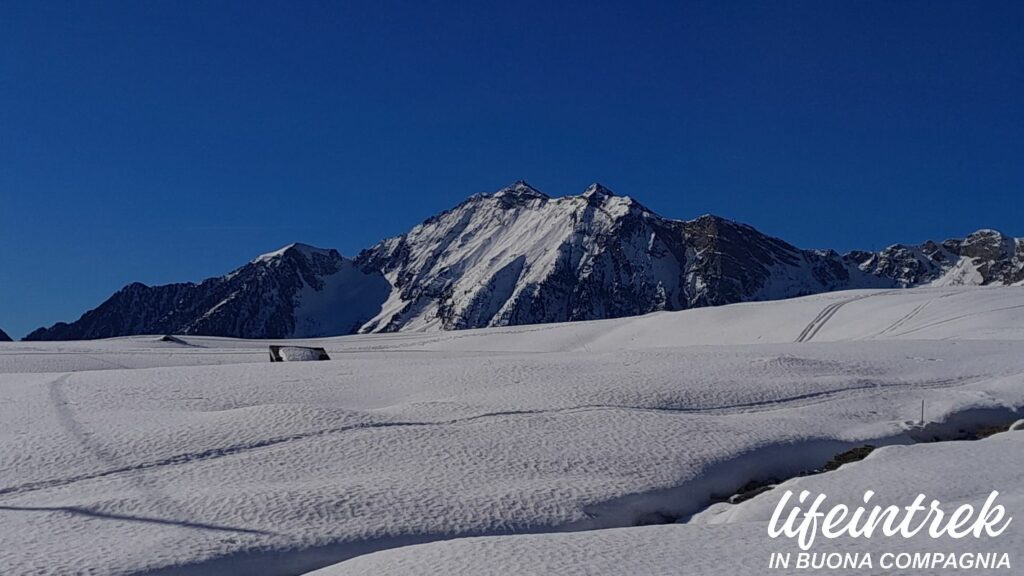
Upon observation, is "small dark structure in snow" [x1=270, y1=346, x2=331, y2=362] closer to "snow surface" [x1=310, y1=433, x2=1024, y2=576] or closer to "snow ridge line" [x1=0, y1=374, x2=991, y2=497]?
"snow ridge line" [x1=0, y1=374, x2=991, y2=497]

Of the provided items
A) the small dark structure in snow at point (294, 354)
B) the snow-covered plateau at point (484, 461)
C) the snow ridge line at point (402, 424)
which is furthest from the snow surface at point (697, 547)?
the small dark structure in snow at point (294, 354)

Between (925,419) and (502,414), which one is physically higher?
(502,414)

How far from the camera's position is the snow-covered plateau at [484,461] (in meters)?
11.1

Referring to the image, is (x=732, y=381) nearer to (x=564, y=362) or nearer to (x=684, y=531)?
(x=564, y=362)

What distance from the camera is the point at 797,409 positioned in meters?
20.4

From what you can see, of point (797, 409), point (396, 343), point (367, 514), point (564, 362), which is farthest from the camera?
point (396, 343)

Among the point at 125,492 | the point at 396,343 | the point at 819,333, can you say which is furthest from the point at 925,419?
the point at 396,343

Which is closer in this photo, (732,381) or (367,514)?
(367,514)

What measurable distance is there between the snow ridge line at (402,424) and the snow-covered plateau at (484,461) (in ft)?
0.19

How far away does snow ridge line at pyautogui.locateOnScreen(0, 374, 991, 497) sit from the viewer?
1420 centimetres

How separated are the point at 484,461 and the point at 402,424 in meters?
2.98

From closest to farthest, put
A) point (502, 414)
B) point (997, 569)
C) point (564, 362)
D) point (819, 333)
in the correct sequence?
point (997, 569) < point (502, 414) < point (564, 362) < point (819, 333)

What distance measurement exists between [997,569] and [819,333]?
4469cm

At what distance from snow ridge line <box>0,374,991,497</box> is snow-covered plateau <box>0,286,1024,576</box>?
6 cm
